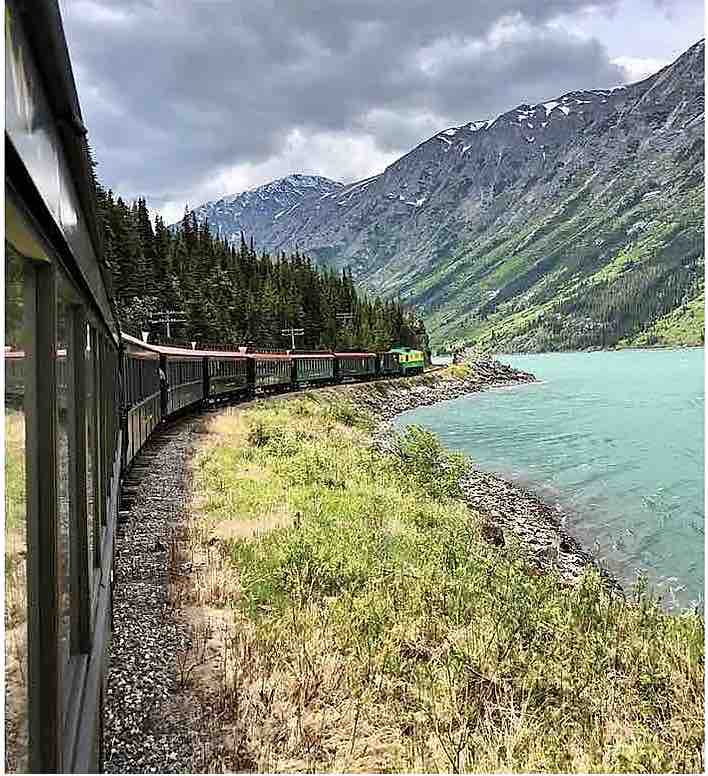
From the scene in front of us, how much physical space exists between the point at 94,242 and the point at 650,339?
7917 inches

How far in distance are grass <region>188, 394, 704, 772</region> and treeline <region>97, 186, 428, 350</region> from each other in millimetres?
38962

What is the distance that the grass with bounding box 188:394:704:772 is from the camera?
5594 mm

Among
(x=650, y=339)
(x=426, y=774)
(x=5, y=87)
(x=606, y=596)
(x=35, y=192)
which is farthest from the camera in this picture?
(x=650, y=339)

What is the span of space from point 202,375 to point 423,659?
22711 mm

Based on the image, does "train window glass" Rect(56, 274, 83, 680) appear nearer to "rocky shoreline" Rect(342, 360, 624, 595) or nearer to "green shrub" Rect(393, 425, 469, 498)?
"rocky shoreline" Rect(342, 360, 624, 595)

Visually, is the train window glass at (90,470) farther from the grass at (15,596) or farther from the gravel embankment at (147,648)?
the grass at (15,596)

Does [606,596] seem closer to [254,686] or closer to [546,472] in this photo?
[254,686]

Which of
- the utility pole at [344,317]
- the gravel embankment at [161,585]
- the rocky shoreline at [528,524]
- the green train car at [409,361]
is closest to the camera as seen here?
the gravel embankment at [161,585]

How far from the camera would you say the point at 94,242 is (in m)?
4.23

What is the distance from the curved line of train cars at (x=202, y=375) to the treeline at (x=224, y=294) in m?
9.67

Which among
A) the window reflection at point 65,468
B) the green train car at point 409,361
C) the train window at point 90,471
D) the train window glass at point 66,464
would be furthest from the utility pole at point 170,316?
the window reflection at point 65,468

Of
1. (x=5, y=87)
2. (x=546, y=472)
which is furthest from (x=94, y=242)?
(x=546, y=472)

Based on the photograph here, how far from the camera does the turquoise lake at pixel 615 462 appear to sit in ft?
52.6

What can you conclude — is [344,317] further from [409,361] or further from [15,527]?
[15,527]
